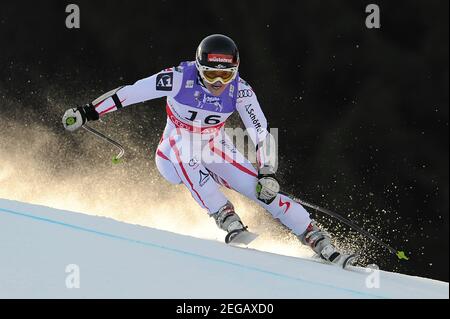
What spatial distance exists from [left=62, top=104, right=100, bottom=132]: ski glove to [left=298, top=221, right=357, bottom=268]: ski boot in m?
1.47

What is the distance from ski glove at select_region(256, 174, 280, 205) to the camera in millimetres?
4645

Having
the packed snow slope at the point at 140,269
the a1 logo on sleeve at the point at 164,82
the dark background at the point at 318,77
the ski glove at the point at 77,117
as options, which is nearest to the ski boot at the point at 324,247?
the packed snow slope at the point at 140,269

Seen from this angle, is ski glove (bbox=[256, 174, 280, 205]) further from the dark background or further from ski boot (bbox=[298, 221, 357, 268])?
the dark background

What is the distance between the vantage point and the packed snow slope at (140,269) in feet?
10.3

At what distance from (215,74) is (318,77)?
9.34 feet

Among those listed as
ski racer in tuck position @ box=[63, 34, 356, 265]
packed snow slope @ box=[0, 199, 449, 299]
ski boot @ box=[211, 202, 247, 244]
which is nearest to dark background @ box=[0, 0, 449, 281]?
ski racer in tuck position @ box=[63, 34, 356, 265]

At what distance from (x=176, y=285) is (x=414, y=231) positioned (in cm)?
469

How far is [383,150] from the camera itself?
724 centimetres

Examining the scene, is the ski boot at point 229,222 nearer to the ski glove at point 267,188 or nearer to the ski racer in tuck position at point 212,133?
the ski racer in tuck position at point 212,133

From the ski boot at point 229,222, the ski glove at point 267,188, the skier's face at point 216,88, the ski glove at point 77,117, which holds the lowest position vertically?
the ski boot at point 229,222

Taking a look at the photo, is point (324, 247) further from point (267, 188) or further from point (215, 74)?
point (215, 74)

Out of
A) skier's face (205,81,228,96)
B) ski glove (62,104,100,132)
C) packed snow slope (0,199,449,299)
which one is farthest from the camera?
skier's face (205,81,228,96)

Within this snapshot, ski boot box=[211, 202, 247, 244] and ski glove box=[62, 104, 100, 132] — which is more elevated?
ski glove box=[62, 104, 100, 132]

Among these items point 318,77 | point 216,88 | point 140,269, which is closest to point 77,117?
point 216,88
